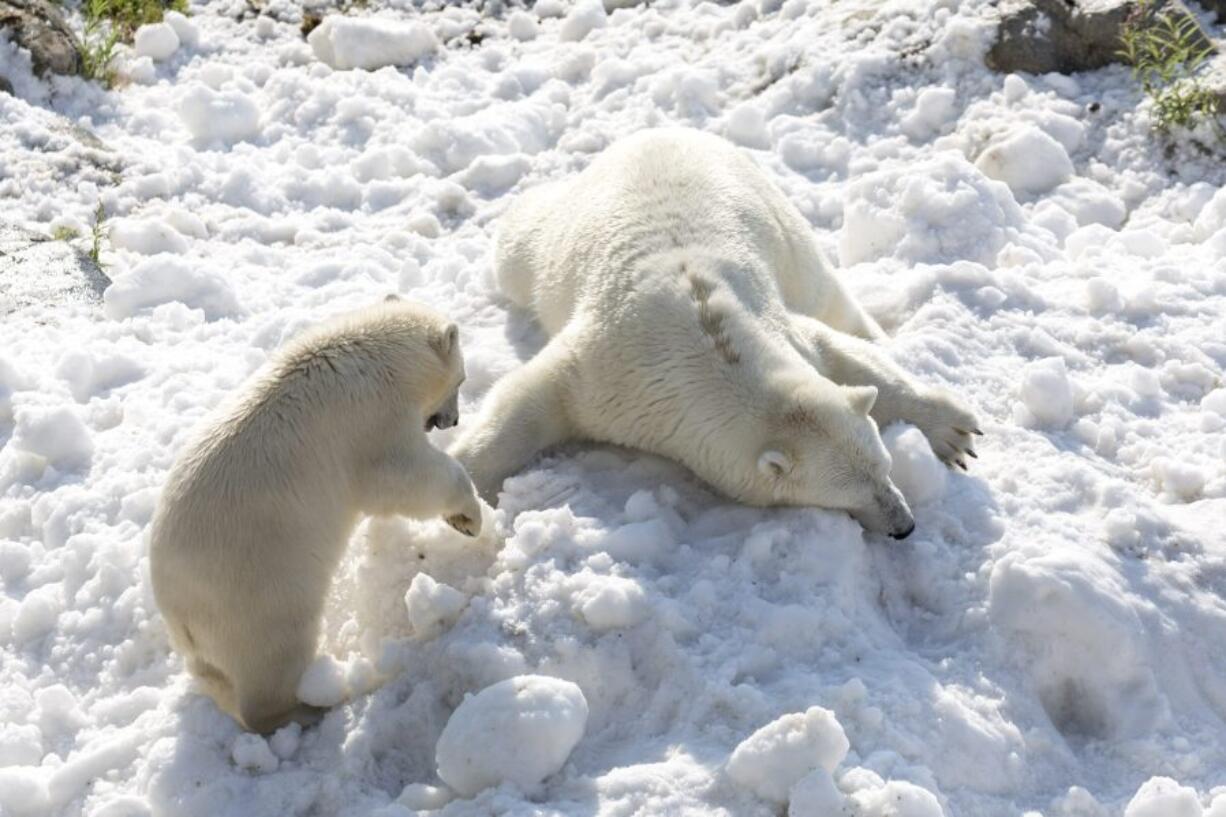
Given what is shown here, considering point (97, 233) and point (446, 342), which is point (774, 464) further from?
point (97, 233)

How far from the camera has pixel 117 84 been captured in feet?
31.4

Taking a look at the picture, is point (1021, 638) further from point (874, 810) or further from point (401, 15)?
point (401, 15)

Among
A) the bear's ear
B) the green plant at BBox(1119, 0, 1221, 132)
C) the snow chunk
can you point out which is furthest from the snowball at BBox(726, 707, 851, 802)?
the green plant at BBox(1119, 0, 1221, 132)

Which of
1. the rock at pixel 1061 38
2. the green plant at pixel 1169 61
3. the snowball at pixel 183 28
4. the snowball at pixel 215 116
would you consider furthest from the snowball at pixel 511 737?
the snowball at pixel 183 28

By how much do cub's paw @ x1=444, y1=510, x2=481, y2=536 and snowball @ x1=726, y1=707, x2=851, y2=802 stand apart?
1455 mm

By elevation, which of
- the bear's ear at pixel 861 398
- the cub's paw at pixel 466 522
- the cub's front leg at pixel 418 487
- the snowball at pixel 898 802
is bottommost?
the cub's paw at pixel 466 522

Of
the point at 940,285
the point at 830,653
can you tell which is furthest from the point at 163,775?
the point at 940,285

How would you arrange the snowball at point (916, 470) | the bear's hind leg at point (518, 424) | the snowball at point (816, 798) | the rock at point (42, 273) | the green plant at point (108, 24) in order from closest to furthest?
the snowball at point (816, 798), the snowball at point (916, 470), the bear's hind leg at point (518, 424), the rock at point (42, 273), the green plant at point (108, 24)

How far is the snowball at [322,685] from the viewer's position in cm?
471

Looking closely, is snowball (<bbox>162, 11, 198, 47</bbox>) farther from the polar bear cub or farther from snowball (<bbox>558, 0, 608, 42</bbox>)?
the polar bear cub

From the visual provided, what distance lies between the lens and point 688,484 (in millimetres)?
5742

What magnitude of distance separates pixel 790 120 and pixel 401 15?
10.6ft

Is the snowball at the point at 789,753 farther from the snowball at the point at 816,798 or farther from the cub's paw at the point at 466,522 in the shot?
the cub's paw at the point at 466,522

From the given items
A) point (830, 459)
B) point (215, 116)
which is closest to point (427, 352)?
point (830, 459)
